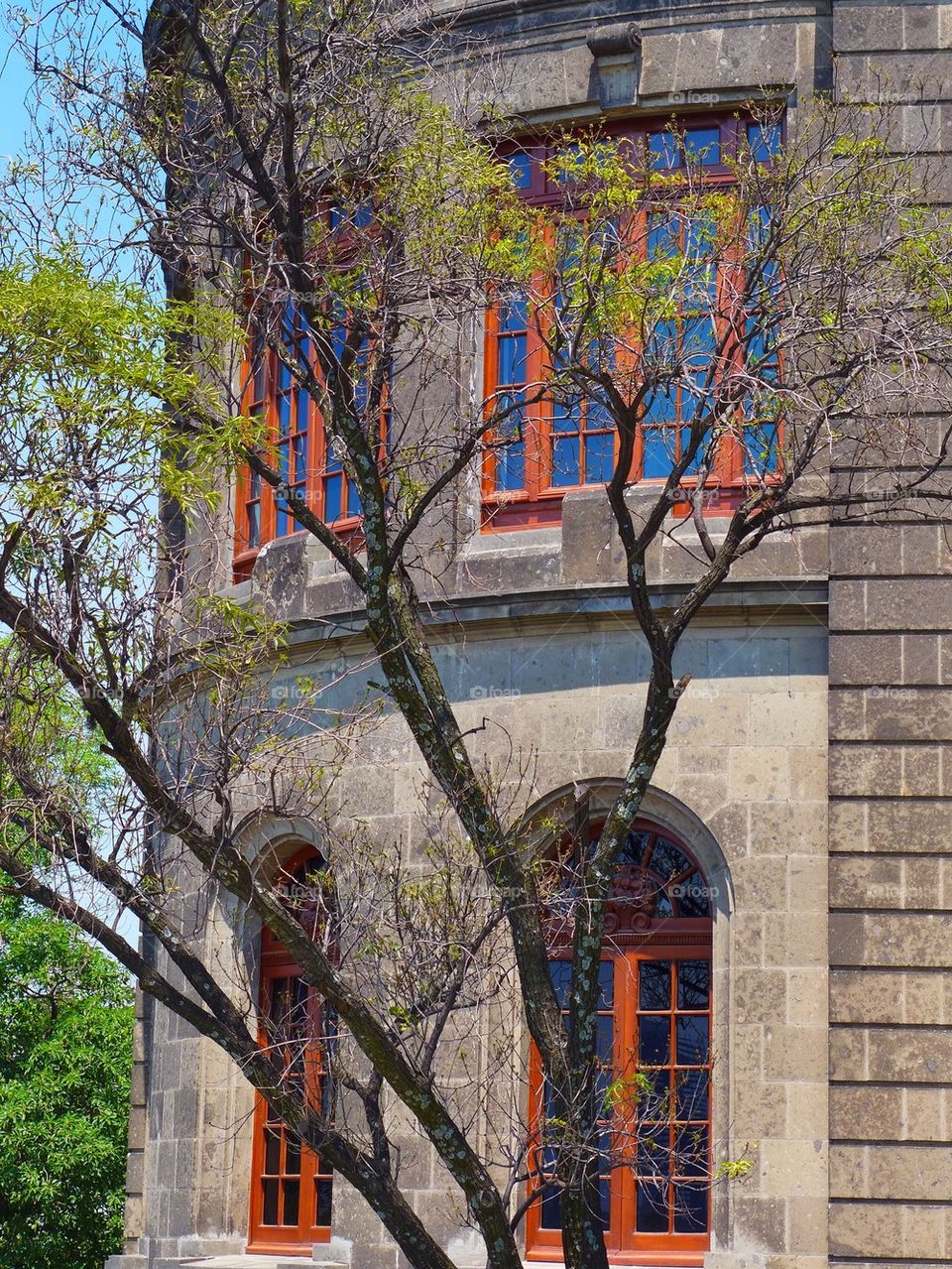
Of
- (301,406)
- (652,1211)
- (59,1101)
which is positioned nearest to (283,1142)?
(652,1211)

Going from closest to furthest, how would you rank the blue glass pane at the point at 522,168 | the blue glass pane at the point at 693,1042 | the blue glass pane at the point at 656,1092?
the blue glass pane at the point at 656,1092 < the blue glass pane at the point at 693,1042 < the blue glass pane at the point at 522,168

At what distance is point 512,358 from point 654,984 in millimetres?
4781

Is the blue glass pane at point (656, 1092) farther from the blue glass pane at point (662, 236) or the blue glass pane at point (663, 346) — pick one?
the blue glass pane at point (662, 236)

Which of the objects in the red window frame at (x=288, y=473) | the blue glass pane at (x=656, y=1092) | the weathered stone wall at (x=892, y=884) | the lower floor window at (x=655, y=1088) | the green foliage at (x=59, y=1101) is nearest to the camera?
the weathered stone wall at (x=892, y=884)

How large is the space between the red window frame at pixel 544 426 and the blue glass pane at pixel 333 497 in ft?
4.19

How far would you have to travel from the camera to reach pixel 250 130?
520 inches

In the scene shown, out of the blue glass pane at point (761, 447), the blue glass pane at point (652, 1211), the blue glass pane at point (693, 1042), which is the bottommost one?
the blue glass pane at point (652, 1211)

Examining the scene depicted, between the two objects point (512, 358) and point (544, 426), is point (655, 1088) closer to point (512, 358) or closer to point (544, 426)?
point (544, 426)

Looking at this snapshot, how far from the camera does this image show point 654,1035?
14758mm

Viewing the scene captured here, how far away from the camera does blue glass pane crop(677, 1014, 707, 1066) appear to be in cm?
1466

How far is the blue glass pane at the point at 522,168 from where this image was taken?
16.2m

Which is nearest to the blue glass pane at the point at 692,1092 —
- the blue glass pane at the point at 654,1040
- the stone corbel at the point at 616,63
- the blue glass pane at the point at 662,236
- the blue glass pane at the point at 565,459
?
the blue glass pane at the point at 654,1040

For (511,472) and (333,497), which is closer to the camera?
(511,472)

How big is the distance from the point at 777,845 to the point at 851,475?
8.29 feet
